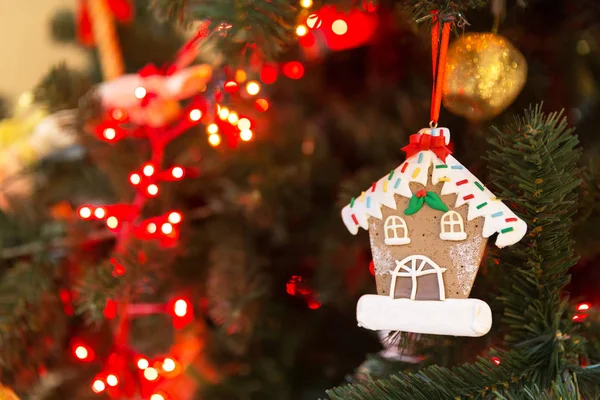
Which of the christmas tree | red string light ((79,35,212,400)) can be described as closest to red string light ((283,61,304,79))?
the christmas tree

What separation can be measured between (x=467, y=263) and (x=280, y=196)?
1.07 ft

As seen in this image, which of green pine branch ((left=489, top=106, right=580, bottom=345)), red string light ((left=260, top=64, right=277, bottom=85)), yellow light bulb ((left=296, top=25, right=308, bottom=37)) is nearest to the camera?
green pine branch ((left=489, top=106, right=580, bottom=345))

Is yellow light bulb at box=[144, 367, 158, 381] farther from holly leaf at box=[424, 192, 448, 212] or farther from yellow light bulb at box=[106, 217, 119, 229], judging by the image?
holly leaf at box=[424, 192, 448, 212]

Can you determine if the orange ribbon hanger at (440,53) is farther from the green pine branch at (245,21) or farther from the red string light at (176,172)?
the red string light at (176,172)

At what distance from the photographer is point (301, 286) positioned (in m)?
0.57

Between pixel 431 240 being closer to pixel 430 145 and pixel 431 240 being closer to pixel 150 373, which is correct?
pixel 430 145

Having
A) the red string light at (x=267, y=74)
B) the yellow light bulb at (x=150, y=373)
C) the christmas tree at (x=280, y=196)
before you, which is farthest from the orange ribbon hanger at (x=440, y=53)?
the yellow light bulb at (x=150, y=373)

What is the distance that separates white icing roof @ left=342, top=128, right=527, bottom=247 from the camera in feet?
1.18

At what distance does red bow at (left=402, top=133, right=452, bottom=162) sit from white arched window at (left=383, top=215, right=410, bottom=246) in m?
0.05

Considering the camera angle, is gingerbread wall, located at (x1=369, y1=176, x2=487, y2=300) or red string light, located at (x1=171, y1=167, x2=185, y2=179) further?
red string light, located at (x1=171, y1=167, x2=185, y2=179)

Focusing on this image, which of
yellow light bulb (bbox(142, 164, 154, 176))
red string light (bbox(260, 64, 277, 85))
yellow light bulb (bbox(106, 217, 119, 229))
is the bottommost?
yellow light bulb (bbox(106, 217, 119, 229))

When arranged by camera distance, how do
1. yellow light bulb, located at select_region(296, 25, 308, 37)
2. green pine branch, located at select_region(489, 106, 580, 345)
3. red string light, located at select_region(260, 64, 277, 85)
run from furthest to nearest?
red string light, located at select_region(260, 64, 277, 85) < yellow light bulb, located at select_region(296, 25, 308, 37) < green pine branch, located at select_region(489, 106, 580, 345)

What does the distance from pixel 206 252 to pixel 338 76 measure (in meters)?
0.30

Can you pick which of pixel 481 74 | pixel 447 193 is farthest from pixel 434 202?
pixel 481 74
